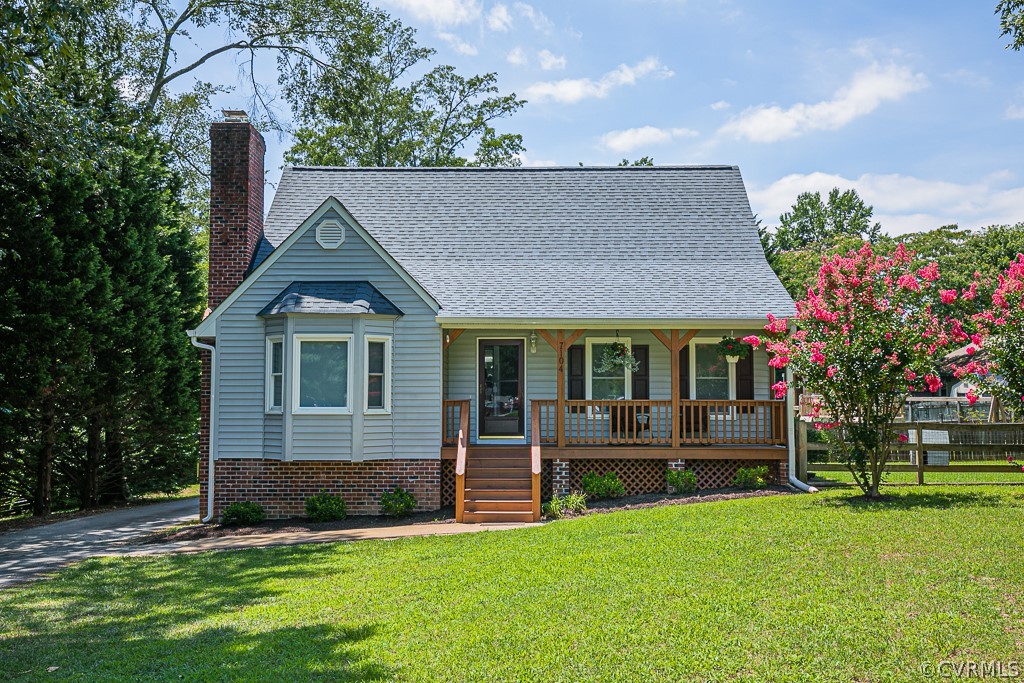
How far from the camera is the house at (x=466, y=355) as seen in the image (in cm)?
1467

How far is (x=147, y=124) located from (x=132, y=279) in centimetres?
655

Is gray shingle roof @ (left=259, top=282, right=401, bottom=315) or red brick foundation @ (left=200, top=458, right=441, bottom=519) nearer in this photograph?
gray shingle roof @ (left=259, top=282, right=401, bottom=315)

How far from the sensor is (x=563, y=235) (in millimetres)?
18328

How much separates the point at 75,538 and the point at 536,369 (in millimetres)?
9066

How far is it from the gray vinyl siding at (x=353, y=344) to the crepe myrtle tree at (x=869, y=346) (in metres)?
6.61

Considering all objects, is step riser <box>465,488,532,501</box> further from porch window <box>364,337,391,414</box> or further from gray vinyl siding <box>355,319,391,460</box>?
porch window <box>364,337,391,414</box>

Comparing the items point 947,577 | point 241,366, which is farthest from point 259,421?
point 947,577

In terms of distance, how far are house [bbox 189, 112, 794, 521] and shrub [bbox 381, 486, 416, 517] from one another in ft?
0.62

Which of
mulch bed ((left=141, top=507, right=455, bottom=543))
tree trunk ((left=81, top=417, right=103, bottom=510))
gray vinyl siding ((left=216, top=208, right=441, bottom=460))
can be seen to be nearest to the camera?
mulch bed ((left=141, top=507, right=455, bottom=543))

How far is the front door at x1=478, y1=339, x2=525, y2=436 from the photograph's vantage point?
16.7m

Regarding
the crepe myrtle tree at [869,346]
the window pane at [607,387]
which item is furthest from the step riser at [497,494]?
the crepe myrtle tree at [869,346]

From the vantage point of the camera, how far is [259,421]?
14984mm

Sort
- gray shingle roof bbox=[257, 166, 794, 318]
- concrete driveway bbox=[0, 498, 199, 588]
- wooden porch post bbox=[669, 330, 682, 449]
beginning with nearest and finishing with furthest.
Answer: concrete driveway bbox=[0, 498, 199, 588], wooden porch post bbox=[669, 330, 682, 449], gray shingle roof bbox=[257, 166, 794, 318]

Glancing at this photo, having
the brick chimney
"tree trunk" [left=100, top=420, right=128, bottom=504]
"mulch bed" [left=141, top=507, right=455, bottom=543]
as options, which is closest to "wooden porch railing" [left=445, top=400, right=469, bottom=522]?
"mulch bed" [left=141, top=507, right=455, bottom=543]
